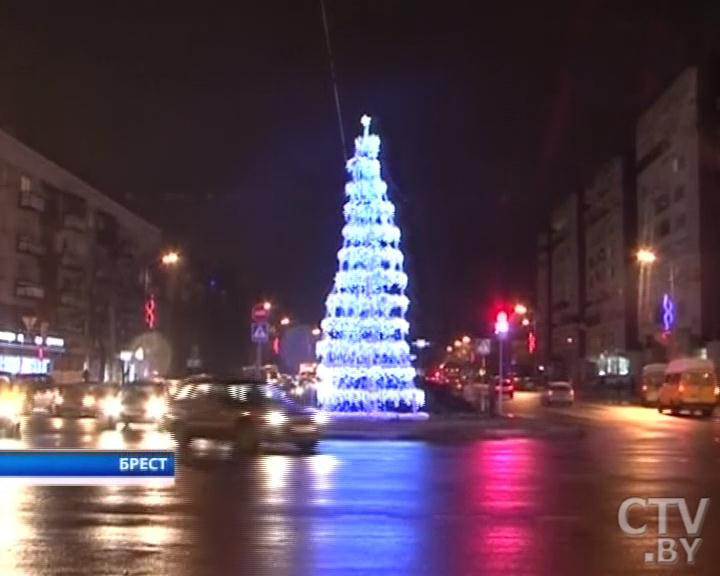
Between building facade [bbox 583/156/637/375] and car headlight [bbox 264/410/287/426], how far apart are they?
305ft

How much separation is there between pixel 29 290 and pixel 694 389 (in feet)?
173

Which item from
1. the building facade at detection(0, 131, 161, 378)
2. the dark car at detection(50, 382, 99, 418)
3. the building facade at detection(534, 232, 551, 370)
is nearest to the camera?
the dark car at detection(50, 382, 99, 418)

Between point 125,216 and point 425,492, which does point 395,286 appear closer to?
point 425,492

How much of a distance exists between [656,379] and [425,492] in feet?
157

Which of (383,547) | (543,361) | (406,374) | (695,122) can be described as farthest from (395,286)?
(543,361)

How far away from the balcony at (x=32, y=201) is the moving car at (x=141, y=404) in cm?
5150

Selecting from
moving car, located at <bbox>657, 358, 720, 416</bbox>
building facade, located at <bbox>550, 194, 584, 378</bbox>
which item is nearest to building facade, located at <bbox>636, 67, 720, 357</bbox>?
moving car, located at <bbox>657, 358, 720, 416</bbox>

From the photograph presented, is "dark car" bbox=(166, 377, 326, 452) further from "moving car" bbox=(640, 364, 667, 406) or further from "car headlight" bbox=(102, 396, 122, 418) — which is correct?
"moving car" bbox=(640, 364, 667, 406)

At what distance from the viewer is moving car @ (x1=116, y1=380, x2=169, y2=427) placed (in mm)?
32938

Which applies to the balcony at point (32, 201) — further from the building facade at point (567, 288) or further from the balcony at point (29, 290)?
the building facade at point (567, 288)

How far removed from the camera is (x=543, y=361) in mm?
165875

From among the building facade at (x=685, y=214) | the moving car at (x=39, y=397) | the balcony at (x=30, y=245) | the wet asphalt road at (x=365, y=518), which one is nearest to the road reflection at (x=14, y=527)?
the wet asphalt road at (x=365, y=518)
